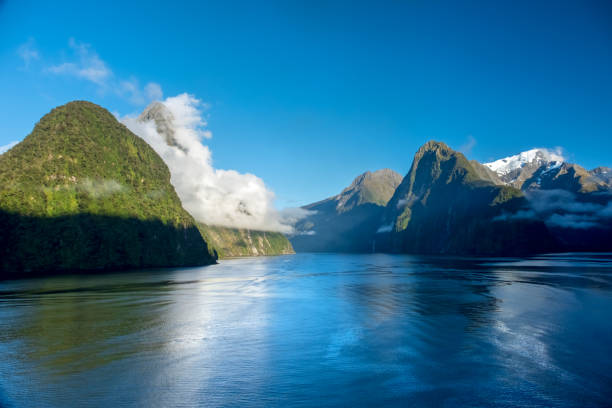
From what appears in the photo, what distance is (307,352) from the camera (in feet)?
85.9

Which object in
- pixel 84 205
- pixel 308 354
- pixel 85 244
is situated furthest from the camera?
pixel 84 205

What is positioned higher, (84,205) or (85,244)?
(84,205)

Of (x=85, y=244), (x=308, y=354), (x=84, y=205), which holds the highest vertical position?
(x=84, y=205)

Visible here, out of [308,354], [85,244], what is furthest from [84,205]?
[308,354]

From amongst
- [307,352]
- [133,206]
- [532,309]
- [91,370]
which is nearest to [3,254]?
[133,206]

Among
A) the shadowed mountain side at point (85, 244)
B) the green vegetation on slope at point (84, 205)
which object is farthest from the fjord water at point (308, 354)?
the green vegetation on slope at point (84, 205)

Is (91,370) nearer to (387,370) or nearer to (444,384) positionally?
(387,370)

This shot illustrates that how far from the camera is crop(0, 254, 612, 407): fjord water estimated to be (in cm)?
1827

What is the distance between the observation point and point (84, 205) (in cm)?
13725

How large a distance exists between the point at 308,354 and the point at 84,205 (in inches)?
5573

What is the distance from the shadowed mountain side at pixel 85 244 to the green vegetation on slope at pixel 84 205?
0.82 ft

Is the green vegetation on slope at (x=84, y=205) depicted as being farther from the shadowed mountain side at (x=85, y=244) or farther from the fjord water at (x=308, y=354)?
the fjord water at (x=308, y=354)

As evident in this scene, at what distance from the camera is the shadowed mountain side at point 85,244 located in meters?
110

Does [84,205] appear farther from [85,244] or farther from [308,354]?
[308,354]
